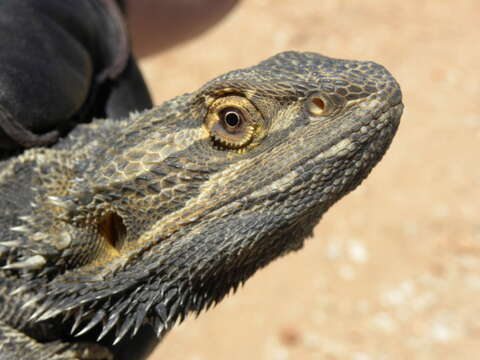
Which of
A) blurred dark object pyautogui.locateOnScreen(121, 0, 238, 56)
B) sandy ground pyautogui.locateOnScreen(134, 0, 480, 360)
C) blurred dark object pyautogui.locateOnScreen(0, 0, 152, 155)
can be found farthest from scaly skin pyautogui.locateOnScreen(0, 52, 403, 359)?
sandy ground pyautogui.locateOnScreen(134, 0, 480, 360)

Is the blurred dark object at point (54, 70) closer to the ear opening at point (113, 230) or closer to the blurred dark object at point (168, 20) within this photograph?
the ear opening at point (113, 230)

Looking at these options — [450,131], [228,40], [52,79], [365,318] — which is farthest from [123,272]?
[228,40]

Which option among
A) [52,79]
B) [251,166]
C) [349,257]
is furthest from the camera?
[349,257]

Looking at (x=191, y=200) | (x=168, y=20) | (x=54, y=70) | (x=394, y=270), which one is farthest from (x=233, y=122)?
(x=394, y=270)

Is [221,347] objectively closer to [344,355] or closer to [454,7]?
[344,355]

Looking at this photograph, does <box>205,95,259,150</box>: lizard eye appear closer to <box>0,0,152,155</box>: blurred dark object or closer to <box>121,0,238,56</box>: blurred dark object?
<box>0,0,152,155</box>: blurred dark object

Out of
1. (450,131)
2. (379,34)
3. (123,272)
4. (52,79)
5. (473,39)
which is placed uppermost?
(379,34)
